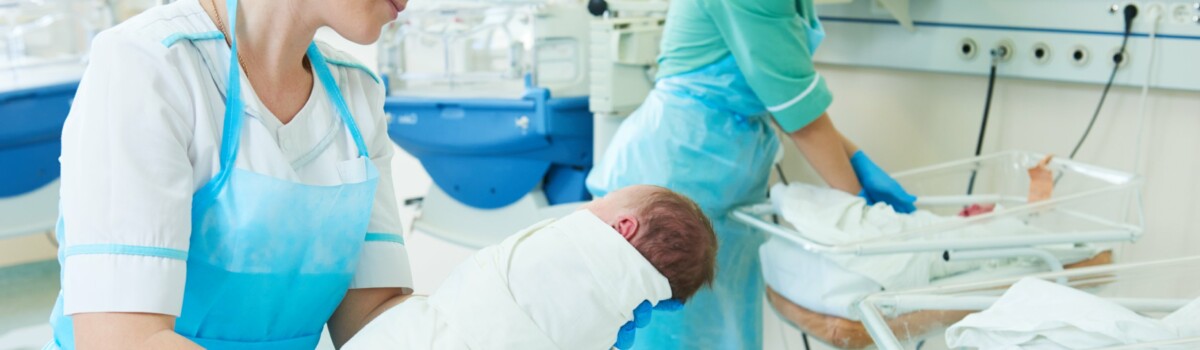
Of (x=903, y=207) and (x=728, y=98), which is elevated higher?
(x=728, y=98)

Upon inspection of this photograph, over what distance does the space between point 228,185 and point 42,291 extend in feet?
10.8

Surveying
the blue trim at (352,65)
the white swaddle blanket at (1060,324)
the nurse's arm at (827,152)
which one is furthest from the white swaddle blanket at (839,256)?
the blue trim at (352,65)

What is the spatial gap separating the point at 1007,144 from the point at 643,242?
168cm

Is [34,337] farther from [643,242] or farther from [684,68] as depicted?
[643,242]

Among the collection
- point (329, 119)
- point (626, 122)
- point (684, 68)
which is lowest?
point (626, 122)

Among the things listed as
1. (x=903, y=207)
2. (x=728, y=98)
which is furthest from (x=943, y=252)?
(x=728, y=98)

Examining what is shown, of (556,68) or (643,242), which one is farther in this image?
(556,68)

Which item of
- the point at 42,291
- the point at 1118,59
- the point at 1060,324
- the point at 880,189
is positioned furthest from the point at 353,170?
the point at 42,291

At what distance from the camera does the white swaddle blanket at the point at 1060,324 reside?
1124 mm

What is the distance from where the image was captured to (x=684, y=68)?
83.7 inches

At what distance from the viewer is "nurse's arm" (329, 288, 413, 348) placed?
1.31 meters

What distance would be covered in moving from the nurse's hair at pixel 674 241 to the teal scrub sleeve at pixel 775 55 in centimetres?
74

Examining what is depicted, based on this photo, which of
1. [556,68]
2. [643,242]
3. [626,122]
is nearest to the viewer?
[643,242]

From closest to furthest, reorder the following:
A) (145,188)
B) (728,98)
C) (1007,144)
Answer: (145,188)
(728,98)
(1007,144)
